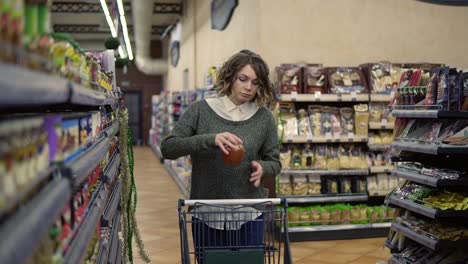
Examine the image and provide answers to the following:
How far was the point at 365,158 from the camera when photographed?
22.2 feet

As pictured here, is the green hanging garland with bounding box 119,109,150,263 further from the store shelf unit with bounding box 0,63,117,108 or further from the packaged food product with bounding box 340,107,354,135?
the packaged food product with bounding box 340,107,354,135

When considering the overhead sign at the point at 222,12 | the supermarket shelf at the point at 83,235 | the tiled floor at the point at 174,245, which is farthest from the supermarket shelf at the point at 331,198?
the supermarket shelf at the point at 83,235

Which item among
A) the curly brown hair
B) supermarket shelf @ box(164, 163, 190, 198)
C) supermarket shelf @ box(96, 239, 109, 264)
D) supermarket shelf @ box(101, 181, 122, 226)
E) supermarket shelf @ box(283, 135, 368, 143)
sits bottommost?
supermarket shelf @ box(164, 163, 190, 198)

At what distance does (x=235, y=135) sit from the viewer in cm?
287

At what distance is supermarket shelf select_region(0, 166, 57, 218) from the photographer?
966 mm

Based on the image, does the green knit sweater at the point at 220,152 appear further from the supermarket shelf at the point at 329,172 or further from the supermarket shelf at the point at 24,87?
the supermarket shelf at the point at 329,172

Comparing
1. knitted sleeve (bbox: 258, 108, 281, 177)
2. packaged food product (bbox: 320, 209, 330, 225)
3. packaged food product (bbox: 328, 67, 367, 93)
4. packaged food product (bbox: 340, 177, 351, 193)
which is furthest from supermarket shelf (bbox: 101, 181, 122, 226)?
packaged food product (bbox: 340, 177, 351, 193)

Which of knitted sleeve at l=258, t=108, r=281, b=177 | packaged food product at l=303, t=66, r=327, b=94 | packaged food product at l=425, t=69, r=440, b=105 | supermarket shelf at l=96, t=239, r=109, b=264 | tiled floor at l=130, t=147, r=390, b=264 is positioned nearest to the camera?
supermarket shelf at l=96, t=239, r=109, b=264

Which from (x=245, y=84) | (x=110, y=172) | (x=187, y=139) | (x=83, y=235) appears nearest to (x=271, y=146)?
(x=245, y=84)

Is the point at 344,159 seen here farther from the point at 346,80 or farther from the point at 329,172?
the point at 346,80

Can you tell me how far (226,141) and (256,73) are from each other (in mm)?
412

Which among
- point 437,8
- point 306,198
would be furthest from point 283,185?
point 437,8

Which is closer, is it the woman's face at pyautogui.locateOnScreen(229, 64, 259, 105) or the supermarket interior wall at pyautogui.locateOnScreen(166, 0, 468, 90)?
the woman's face at pyautogui.locateOnScreen(229, 64, 259, 105)

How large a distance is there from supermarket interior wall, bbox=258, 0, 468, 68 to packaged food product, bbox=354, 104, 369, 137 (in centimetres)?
83
